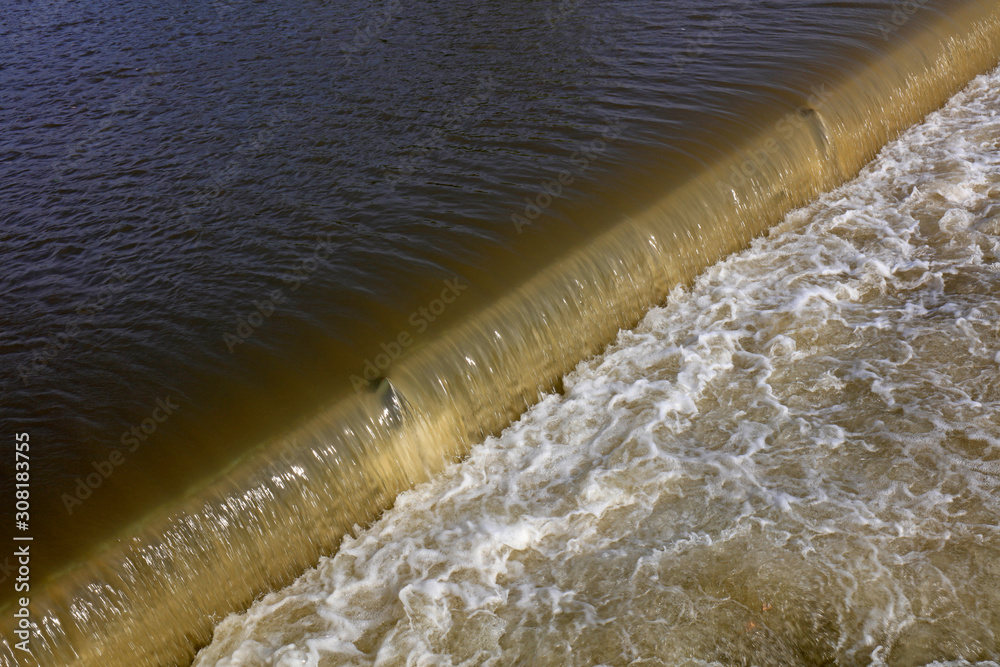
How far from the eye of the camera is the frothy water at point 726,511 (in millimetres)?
5344

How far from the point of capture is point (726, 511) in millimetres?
6188

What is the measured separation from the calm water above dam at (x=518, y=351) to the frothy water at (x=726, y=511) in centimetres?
3

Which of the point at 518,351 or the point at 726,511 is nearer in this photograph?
the point at 726,511

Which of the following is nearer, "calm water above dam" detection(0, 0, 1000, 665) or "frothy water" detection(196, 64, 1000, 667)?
"frothy water" detection(196, 64, 1000, 667)

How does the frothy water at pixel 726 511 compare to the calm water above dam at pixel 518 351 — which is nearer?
the frothy water at pixel 726 511

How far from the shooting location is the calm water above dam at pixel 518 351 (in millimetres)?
5613

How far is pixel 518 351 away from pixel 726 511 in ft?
7.84

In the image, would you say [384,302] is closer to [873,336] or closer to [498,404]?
[498,404]

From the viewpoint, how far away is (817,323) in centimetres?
802

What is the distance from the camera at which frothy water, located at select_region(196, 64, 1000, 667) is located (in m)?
5.34

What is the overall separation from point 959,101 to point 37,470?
1334 cm

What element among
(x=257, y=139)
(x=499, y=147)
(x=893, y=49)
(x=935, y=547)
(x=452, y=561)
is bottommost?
(x=935, y=547)

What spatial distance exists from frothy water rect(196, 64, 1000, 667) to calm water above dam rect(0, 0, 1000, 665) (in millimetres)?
29

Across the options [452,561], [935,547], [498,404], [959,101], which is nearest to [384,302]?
[498,404]
